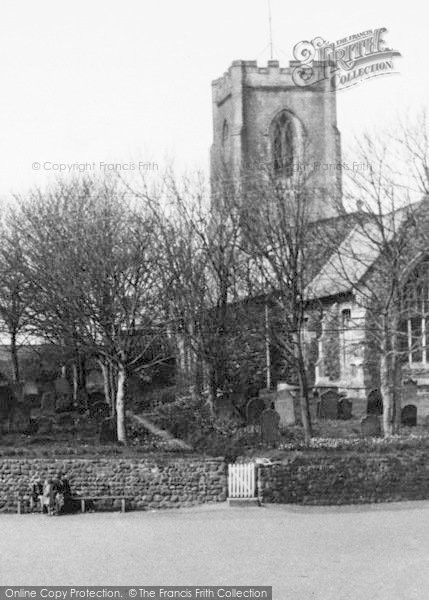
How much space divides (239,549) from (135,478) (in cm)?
625

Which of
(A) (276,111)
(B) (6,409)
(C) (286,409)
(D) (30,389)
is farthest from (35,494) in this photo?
(A) (276,111)

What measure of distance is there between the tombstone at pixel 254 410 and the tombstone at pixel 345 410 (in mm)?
2568

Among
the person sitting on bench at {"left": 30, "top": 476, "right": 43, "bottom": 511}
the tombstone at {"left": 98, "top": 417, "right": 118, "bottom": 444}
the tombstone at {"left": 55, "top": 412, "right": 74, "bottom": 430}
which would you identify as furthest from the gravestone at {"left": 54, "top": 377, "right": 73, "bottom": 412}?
the person sitting on bench at {"left": 30, "top": 476, "right": 43, "bottom": 511}

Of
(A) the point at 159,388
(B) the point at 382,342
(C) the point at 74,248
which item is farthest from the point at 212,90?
(B) the point at 382,342

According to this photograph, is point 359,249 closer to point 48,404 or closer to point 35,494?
point 48,404

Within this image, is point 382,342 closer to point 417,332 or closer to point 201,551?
point 417,332

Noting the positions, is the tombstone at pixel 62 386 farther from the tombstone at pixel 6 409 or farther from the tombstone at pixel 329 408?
the tombstone at pixel 329 408

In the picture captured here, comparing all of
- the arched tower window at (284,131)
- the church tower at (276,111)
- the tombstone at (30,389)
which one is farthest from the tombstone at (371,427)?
the arched tower window at (284,131)

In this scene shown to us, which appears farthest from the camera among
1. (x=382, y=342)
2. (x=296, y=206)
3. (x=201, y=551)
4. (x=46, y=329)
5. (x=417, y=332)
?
(x=46, y=329)

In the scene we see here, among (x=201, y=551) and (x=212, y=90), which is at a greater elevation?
(x=212, y=90)

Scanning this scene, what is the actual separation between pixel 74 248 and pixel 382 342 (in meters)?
11.4

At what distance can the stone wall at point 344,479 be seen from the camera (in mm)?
22703

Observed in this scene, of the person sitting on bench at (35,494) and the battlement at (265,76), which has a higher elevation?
the battlement at (265,76)

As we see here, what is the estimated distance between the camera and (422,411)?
1309 inches
